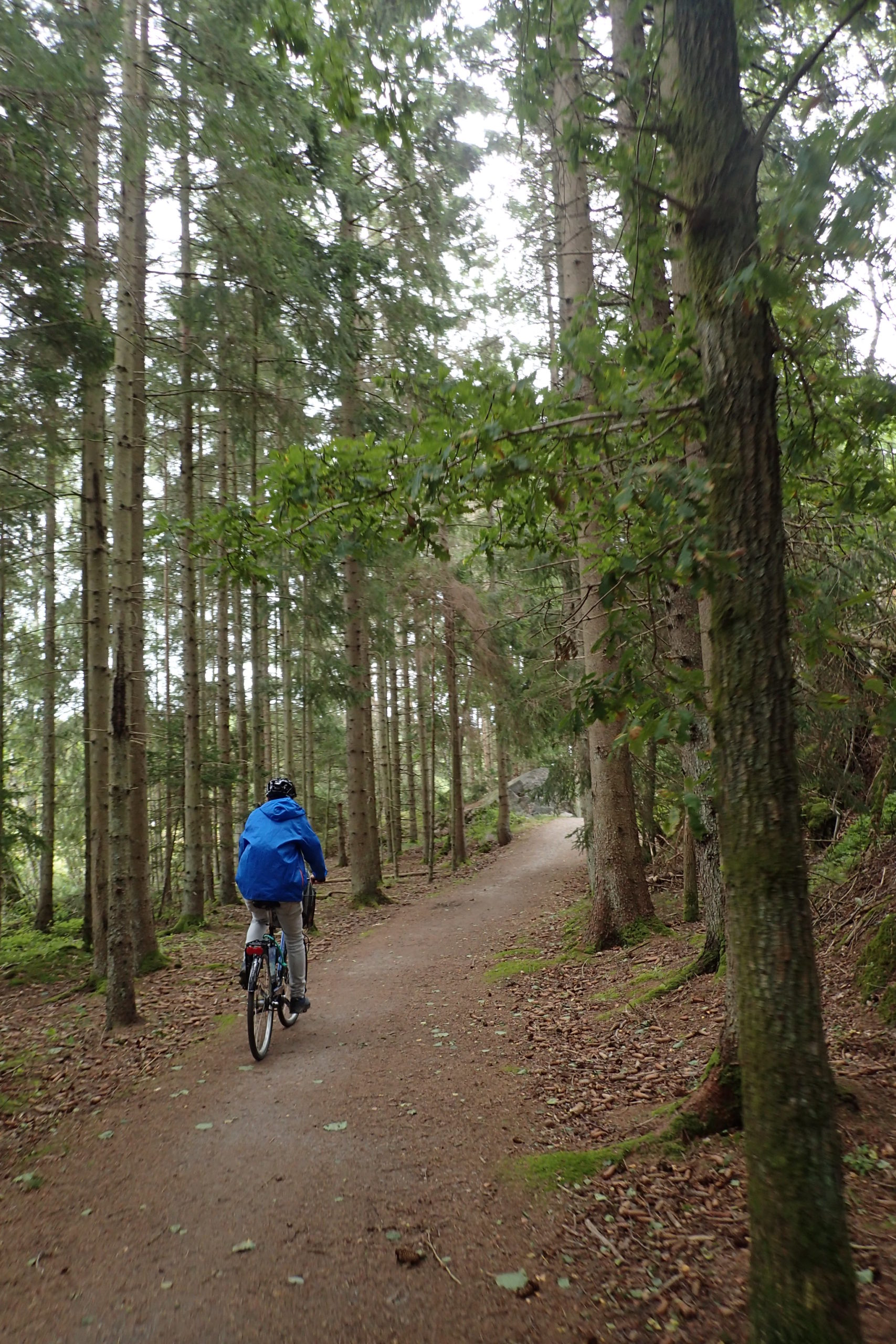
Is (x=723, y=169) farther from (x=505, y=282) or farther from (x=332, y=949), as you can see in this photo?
(x=505, y=282)

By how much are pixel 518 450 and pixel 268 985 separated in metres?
5.48

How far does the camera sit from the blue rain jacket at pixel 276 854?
20.7ft

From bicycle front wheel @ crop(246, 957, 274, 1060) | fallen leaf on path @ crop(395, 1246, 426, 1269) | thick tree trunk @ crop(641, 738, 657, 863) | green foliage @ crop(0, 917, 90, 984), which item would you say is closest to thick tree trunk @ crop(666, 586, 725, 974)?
fallen leaf on path @ crop(395, 1246, 426, 1269)

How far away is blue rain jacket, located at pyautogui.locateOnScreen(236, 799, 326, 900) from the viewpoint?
6316 mm

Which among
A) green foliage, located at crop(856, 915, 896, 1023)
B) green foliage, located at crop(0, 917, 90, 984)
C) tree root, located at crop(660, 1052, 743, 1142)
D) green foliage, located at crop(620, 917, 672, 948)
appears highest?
green foliage, located at crop(856, 915, 896, 1023)

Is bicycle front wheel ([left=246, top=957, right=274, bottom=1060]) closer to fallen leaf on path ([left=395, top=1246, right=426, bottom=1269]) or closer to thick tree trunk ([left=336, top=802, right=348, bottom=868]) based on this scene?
fallen leaf on path ([left=395, top=1246, right=426, bottom=1269])

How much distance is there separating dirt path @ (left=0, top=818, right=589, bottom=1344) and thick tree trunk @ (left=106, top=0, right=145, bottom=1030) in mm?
1194

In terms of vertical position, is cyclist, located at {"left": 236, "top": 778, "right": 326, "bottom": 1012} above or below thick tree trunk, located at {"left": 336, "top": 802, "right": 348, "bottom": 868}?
above

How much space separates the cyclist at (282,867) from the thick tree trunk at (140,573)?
138 cm

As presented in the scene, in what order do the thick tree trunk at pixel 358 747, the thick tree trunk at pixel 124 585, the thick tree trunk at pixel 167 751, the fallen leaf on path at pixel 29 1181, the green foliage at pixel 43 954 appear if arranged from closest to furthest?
1. the fallen leaf on path at pixel 29 1181
2. the thick tree trunk at pixel 124 585
3. the green foliage at pixel 43 954
4. the thick tree trunk at pixel 358 747
5. the thick tree trunk at pixel 167 751

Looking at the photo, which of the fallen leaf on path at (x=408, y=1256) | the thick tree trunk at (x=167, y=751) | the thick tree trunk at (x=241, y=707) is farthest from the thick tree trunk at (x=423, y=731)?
the fallen leaf on path at (x=408, y=1256)

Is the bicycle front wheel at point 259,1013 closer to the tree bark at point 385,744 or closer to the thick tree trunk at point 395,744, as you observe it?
the tree bark at point 385,744

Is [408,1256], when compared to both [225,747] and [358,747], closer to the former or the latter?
[358,747]

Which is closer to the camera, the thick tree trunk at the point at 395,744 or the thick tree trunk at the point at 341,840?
the thick tree trunk at the point at 395,744
